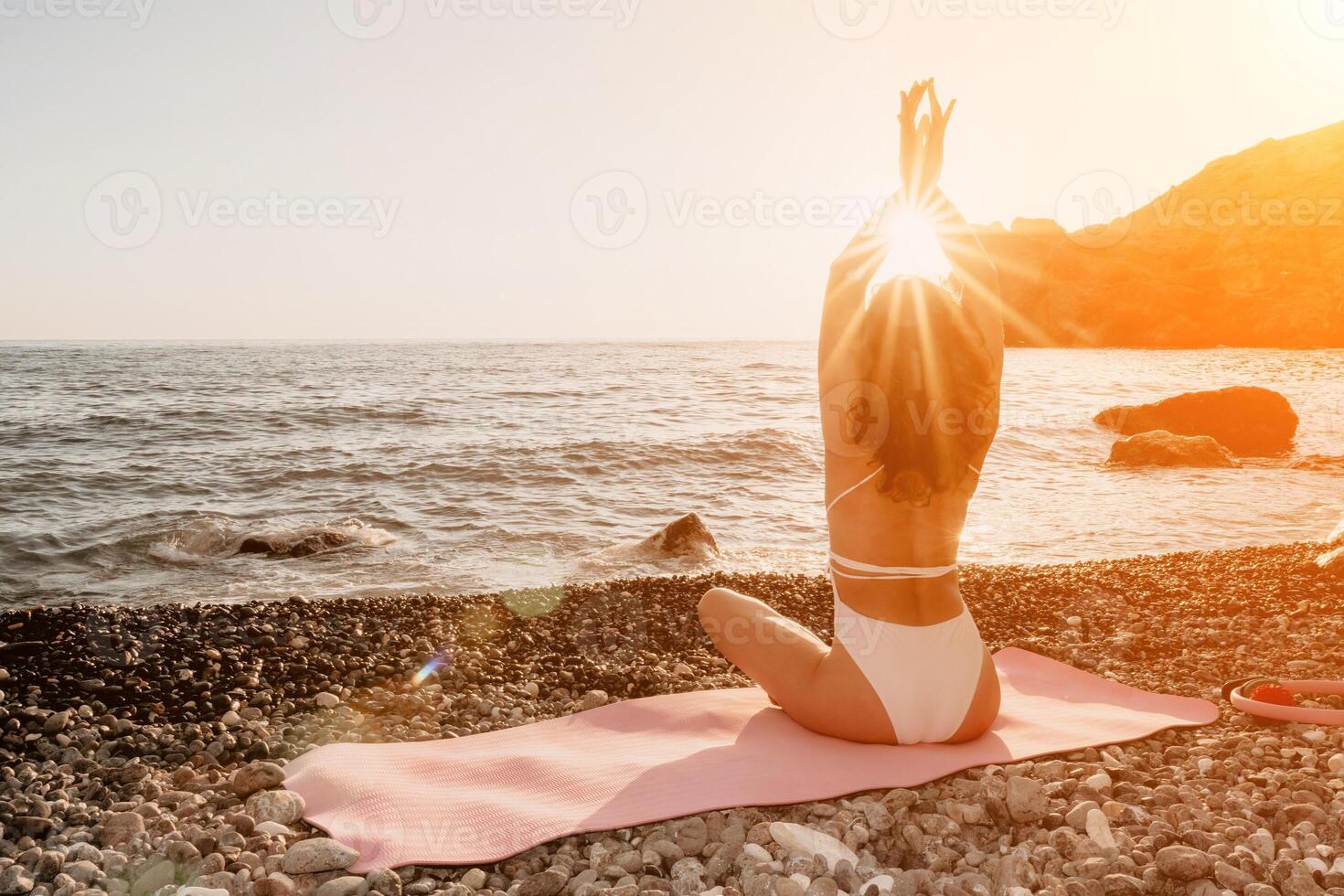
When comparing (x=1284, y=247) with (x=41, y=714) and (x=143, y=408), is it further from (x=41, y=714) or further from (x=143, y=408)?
(x=41, y=714)

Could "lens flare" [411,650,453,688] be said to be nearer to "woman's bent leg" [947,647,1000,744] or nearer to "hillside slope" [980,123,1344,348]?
"woman's bent leg" [947,647,1000,744]

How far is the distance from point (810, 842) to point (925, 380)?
5.97 ft

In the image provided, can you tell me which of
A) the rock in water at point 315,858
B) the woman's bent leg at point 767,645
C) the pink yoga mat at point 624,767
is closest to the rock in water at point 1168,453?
the pink yoga mat at point 624,767

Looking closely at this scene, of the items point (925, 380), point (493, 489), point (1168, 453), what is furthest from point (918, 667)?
point (1168, 453)

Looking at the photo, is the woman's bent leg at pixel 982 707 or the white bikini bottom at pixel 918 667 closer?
the white bikini bottom at pixel 918 667

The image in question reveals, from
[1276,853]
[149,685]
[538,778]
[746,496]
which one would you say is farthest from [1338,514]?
[149,685]

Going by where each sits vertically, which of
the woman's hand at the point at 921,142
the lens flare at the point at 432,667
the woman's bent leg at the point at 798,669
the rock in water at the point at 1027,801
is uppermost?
the woman's hand at the point at 921,142

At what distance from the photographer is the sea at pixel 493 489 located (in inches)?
388

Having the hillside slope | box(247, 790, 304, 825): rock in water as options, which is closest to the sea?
box(247, 790, 304, 825): rock in water

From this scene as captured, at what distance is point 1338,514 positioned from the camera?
39.6ft

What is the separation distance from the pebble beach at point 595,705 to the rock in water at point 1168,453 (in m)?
9.94

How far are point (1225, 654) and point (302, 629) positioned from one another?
679 cm

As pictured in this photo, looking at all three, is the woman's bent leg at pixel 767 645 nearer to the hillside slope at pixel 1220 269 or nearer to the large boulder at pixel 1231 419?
the large boulder at pixel 1231 419

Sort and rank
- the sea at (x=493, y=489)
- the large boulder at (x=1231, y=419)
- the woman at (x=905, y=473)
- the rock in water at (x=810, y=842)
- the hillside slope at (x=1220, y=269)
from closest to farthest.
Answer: the rock in water at (x=810, y=842), the woman at (x=905, y=473), the sea at (x=493, y=489), the large boulder at (x=1231, y=419), the hillside slope at (x=1220, y=269)
